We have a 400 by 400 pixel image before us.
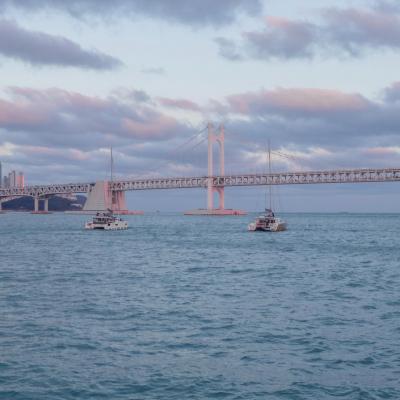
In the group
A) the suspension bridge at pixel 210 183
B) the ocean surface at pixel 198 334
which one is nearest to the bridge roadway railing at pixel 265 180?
the suspension bridge at pixel 210 183

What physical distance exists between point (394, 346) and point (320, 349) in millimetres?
1640

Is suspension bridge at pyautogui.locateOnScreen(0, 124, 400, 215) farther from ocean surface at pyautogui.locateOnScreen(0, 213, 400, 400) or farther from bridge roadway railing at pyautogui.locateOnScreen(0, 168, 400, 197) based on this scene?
ocean surface at pyautogui.locateOnScreen(0, 213, 400, 400)

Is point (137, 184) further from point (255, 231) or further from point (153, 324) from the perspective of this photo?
point (153, 324)

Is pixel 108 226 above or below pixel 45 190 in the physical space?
below

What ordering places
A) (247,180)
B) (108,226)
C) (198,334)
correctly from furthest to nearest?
(247,180) → (108,226) → (198,334)

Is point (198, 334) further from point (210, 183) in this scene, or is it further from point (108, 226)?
point (210, 183)

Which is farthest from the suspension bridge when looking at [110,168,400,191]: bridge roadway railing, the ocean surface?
the ocean surface

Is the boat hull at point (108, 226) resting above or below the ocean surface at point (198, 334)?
above

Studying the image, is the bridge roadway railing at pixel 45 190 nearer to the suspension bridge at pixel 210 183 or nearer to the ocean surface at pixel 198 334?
the suspension bridge at pixel 210 183

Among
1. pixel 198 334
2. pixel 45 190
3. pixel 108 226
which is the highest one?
pixel 45 190

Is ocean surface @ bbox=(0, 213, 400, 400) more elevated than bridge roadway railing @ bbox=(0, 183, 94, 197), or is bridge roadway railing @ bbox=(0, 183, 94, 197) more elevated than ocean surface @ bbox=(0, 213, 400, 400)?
bridge roadway railing @ bbox=(0, 183, 94, 197)

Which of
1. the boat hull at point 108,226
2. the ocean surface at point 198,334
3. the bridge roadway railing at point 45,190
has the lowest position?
the ocean surface at point 198,334

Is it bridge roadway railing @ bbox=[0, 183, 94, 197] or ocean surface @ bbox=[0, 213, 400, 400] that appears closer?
ocean surface @ bbox=[0, 213, 400, 400]

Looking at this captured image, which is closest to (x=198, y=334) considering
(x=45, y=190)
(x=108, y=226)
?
(x=108, y=226)
